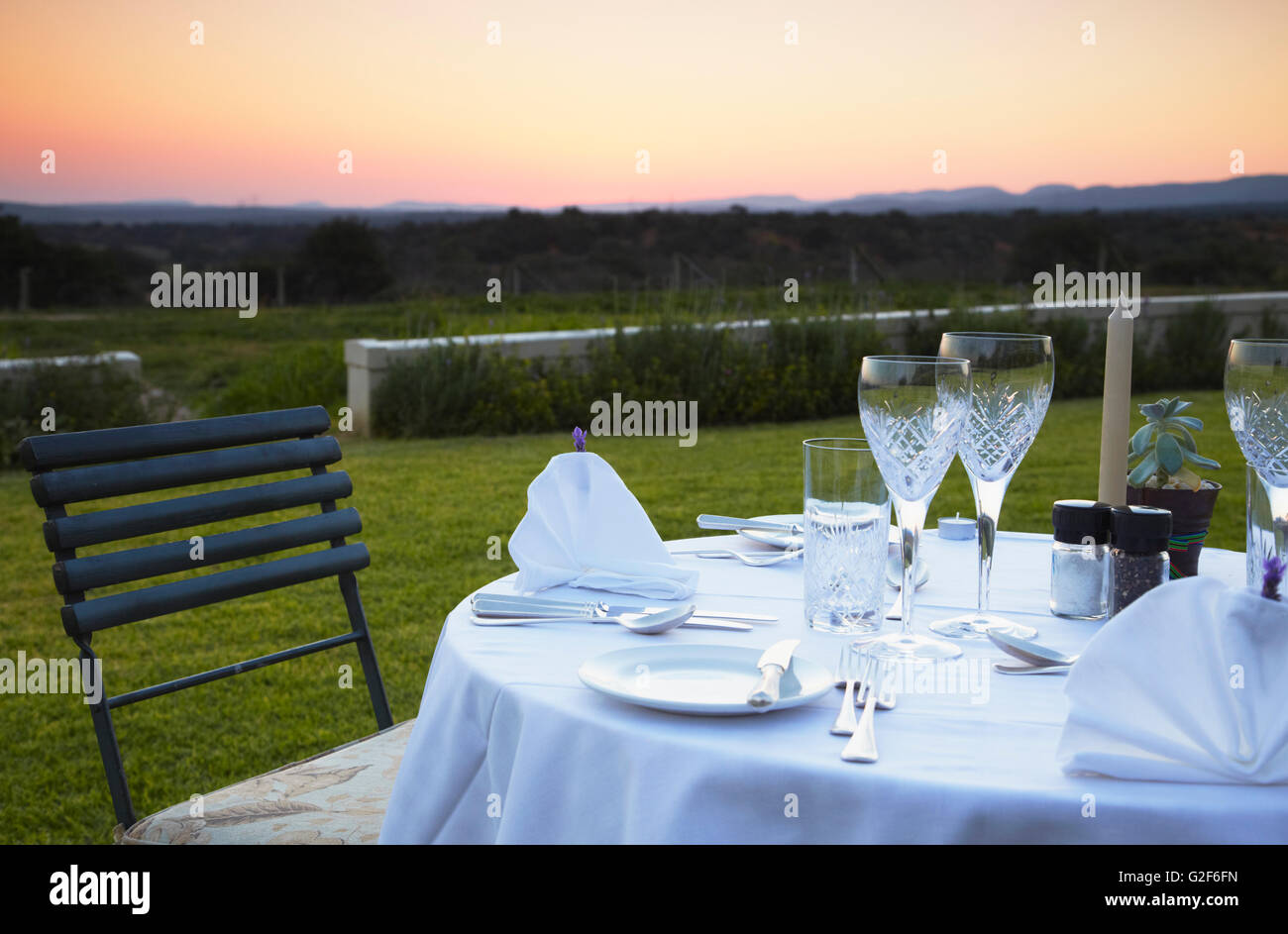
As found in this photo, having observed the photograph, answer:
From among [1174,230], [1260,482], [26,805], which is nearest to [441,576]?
[26,805]

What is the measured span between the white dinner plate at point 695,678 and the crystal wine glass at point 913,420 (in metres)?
0.16

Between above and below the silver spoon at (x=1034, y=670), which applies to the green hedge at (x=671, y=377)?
above

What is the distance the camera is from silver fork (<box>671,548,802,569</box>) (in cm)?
163

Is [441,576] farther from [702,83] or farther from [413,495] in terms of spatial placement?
[702,83]

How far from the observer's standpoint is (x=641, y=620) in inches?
50.2

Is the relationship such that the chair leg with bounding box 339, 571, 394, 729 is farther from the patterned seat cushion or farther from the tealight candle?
the tealight candle

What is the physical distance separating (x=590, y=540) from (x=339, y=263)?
656 inches

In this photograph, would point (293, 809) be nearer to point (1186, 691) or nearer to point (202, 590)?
point (202, 590)

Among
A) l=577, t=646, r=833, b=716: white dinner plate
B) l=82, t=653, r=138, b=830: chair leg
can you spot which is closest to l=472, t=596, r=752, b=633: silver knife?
l=577, t=646, r=833, b=716: white dinner plate

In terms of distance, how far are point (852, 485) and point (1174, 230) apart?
63.5ft

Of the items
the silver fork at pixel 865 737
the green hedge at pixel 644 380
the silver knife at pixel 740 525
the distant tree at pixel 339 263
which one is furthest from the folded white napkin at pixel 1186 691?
the distant tree at pixel 339 263

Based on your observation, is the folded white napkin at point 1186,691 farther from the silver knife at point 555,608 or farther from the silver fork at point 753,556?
the silver fork at point 753,556

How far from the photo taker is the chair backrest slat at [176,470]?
1.63 metres

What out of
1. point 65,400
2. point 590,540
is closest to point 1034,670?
point 590,540
